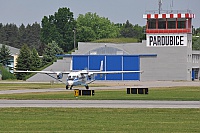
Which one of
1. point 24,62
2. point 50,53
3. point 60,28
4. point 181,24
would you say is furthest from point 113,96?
point 60,28

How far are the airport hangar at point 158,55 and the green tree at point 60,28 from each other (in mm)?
71014

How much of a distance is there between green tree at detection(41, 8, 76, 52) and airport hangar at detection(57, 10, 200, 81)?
71014mm

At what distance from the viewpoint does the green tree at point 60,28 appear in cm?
19212

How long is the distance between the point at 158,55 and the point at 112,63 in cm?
826

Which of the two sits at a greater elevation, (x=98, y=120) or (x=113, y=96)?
(x=113, y=96)

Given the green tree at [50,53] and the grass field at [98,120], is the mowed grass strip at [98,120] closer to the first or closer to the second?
the grass field at [98,120]

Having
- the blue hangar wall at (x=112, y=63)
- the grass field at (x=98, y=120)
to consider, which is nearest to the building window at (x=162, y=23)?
the blue hangar wall at (x=112, y=63)

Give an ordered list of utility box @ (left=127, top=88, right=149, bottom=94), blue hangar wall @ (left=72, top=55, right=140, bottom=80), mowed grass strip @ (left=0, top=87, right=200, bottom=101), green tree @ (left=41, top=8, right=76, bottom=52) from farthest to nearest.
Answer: green tree @ (left=41, top=8, right=76, bottom=52)
blue hangar wall @ (left=72, top=55, right=140, bottom=80)
utility box @ (left=127, top=88, right=149, bottom=94)
mowed grass strip @ (left=0, top=87, right=200, bottom=101)

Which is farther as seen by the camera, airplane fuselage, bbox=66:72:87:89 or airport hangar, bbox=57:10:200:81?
airport hangar, bbox=57:10:200:81

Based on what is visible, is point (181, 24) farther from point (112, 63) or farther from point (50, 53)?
point (50, 53)

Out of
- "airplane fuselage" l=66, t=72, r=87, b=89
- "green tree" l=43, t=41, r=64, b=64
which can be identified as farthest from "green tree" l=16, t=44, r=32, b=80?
"airplane fuselage" l=66, t=72, r=87, b=89

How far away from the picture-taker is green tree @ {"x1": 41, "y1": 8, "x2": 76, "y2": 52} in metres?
192

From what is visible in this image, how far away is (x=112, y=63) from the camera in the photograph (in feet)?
395

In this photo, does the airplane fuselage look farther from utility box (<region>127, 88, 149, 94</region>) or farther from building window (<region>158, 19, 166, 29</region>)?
building window (<region>158, 19, 166, 29</region>)
